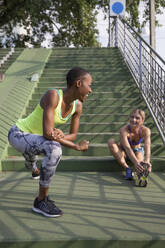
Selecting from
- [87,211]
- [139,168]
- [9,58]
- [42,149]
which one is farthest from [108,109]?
[9,58]

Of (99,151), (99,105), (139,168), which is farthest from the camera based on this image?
(99,105)

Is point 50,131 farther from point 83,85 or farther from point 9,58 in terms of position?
point 9,58

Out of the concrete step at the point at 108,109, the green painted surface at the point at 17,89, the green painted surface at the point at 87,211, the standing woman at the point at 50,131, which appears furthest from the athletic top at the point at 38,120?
the concrete step at the point at 108,109

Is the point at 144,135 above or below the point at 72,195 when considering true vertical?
above

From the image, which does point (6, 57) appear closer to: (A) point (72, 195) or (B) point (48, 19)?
(A) point (72, 195)

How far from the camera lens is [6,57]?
32.2 feet

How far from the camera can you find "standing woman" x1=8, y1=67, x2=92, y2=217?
2.44 meters

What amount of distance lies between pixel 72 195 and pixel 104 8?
17.9 meters

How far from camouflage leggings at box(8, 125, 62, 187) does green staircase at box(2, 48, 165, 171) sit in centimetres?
177

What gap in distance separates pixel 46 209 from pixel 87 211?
1.30ft

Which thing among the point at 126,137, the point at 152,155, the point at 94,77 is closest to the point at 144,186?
the point at 126,137

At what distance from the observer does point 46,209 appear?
8.53 ft

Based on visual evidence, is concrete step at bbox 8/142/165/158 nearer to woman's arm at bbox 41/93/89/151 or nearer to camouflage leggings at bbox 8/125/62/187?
camouflage leggings at bbox 8/125/62/187

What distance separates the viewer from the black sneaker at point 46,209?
2.59 m
